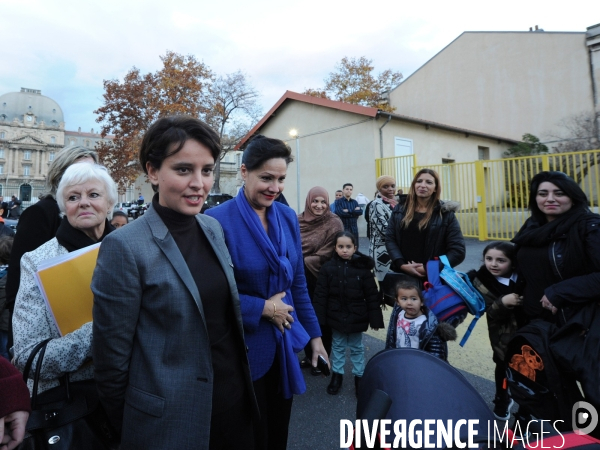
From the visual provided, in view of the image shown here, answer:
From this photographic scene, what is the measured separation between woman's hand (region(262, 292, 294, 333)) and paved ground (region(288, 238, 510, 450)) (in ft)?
4.45

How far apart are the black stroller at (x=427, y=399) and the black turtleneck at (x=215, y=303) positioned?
56 cm

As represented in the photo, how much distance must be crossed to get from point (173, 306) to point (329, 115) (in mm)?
15198

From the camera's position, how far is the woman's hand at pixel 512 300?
278 cm

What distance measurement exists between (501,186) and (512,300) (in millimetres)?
9059

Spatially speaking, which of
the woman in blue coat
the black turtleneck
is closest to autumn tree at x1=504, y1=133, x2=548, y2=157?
the woman in blue coat

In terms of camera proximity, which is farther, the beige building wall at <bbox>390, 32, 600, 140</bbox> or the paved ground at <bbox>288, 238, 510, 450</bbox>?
the beige building wall at <bbox>390, 32, 600, 140</bbox>

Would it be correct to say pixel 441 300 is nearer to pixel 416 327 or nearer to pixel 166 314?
pixel 416 327

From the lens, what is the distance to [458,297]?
9.94 feet

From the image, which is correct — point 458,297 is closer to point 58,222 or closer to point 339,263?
point 339,263

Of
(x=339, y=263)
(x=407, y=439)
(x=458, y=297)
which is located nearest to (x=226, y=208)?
(x=407, y=439)

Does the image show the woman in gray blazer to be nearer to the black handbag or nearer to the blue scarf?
the black handbag

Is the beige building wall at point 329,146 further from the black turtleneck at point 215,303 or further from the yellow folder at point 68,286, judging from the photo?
the yellow folder at point 68,286

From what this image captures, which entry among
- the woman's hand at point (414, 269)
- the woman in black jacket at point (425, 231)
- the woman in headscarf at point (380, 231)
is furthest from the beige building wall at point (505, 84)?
the woman's hand at point (414, 269)

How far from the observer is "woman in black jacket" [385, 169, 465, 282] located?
10.8 feet
